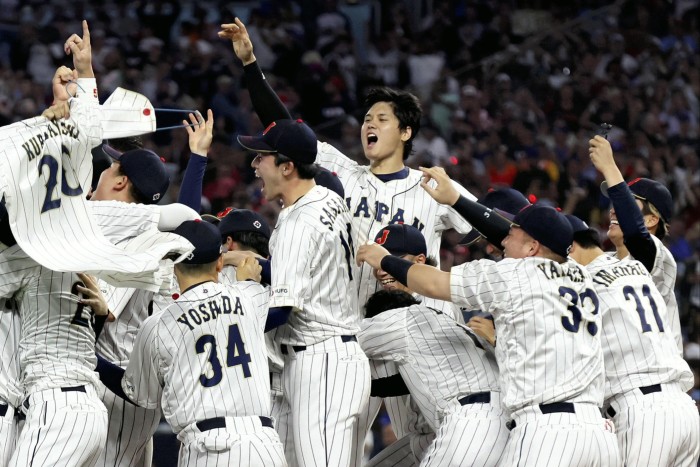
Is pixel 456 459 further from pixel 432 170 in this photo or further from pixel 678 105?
pixel 678 105

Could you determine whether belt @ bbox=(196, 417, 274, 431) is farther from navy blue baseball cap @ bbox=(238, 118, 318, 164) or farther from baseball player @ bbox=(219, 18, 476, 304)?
baseball player @ bbox=(219, 18, 476, 304)

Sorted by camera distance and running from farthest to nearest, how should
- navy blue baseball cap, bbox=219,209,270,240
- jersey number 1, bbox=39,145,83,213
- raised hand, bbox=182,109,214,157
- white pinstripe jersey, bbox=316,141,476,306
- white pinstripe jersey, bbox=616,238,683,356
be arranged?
white pinstripe jersey, bbox=316,141,476,306 < raised hand, bbox=182,109,214,157 < white pinstripe jersey, bbox=616,238,683,356 < navy blue baseball cap, bbox=219,209,270,240 < jersey number 1, bbox=39,145,83,213

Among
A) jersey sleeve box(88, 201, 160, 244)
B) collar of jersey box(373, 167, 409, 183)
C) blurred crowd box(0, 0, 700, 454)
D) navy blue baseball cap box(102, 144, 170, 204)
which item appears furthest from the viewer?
blurred crowd box(0, 0, 700, 454)

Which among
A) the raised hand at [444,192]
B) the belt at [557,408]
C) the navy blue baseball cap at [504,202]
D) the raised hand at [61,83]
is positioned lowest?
the belt at [557,408]

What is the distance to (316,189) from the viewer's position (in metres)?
6.05

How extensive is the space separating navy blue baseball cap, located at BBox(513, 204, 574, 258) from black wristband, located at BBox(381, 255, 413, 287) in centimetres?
60

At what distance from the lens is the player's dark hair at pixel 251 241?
20.6 feet

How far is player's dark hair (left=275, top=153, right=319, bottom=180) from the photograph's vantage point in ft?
19.6

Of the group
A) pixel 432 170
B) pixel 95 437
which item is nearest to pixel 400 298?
pixel 432 170

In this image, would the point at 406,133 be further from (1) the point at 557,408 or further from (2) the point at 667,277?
(1) the point at 557,408

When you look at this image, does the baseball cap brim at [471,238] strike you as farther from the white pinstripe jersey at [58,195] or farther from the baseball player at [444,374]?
the white pinstripe jersey at [58,195]

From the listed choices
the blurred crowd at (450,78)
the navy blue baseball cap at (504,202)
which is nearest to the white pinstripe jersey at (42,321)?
the navy blue baseball cap at (504,202)

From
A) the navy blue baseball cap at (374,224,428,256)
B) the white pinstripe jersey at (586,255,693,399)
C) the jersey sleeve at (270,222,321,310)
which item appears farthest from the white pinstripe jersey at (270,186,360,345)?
the white pinstripe jersey at (586,255,693,399)

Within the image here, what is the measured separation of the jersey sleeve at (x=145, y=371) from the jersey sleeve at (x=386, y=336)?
1.17 m
